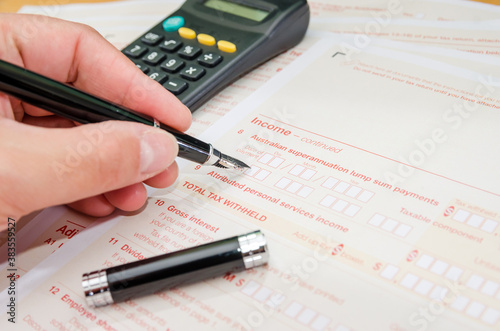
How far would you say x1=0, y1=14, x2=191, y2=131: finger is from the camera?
396 millimetres

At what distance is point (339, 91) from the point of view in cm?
46

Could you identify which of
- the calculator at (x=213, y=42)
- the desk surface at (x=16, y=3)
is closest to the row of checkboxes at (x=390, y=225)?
the calculator at (x=213, y=42)

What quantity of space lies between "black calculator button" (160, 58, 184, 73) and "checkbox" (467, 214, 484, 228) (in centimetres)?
29

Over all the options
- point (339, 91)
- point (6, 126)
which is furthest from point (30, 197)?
point (339, 91)

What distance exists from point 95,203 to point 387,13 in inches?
15.2

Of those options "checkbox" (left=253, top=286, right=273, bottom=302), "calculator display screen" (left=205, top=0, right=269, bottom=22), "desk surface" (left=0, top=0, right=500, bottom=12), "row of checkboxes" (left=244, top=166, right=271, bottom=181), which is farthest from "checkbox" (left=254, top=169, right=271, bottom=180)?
"desk surface" (left=0, top=0, right=500, bottom=12)

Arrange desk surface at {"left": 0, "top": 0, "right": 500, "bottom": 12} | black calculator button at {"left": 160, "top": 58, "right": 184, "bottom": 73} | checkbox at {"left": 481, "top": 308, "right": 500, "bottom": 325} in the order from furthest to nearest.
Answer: desk surface at {"left": 0, "top": 0, "right": 500, "bottom": 12}, black calculator button at {"left": 160, "top": 58, "right": 184, "bottom": 73}, checkbox at {"left": 481, "top": 308, "right": 500, "bottom": 325}

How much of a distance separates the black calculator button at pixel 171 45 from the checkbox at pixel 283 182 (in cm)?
20

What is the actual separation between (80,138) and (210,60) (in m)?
0.21

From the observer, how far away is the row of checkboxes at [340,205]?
1.12 feet

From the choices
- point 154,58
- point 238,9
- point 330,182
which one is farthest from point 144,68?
point 330,182

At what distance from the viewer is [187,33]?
51 centimetres

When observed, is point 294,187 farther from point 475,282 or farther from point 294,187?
point 475,282

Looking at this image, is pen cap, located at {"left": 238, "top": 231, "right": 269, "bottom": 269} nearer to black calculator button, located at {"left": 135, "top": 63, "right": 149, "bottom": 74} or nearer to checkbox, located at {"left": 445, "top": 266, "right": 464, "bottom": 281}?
checkbox, located at {"left": 445, "top": 266, "right": 464, "bottom": 281}
